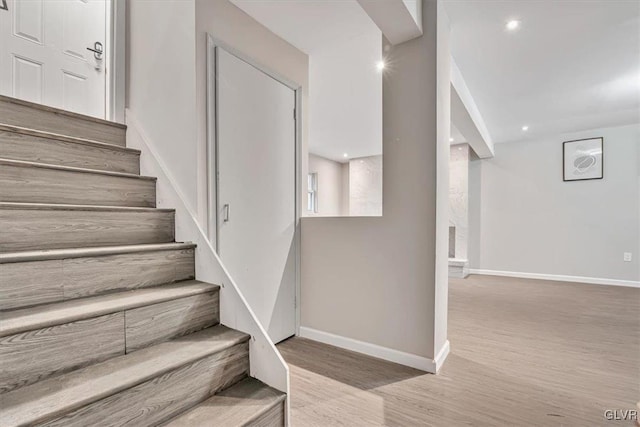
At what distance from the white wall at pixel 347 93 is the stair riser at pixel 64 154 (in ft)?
6.31

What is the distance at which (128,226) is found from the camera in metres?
1.52

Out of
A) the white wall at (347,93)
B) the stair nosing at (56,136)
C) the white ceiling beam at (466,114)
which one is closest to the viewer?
the stair nosing at (56,136)

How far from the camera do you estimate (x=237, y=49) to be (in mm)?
2172

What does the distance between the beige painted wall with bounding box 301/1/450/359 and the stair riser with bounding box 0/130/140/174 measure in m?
1.52

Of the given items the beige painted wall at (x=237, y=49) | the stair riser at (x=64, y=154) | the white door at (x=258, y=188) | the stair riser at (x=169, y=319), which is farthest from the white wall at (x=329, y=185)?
the stair riser at (x=169, y=319)

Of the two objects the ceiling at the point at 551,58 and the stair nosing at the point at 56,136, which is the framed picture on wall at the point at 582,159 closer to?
the ceiling at the point at 551,58

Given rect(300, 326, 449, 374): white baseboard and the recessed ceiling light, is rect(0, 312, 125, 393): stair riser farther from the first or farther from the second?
the recessed ceiling light

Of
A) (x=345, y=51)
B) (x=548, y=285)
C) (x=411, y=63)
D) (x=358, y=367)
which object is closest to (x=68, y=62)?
(x=345, y=51)

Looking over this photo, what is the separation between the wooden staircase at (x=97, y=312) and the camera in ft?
3.01

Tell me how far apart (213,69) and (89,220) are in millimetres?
1224

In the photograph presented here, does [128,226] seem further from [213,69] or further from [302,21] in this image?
[302,21]

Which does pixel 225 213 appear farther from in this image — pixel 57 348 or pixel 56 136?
pixel 57 348

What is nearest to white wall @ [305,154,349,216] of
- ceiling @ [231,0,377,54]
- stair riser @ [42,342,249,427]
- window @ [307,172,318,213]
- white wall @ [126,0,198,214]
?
window @ [307,172,318,213]

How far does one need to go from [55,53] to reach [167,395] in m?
2.63
